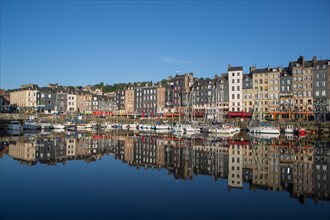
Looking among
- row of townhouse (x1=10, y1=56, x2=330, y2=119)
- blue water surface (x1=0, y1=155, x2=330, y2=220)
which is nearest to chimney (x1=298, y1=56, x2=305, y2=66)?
row of townhouse (x1=10, y1=56, x2=330, y2=119)

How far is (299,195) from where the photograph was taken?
14.7 metres

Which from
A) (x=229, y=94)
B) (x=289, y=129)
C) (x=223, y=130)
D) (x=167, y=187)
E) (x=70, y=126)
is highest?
(x=229, y=94)

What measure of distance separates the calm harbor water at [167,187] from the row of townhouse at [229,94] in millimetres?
47881

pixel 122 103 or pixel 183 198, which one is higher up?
pixel 122 103

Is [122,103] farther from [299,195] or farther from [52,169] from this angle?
[299,195]

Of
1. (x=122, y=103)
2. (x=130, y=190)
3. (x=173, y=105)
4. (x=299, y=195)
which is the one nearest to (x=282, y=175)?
(x=299, y=195)

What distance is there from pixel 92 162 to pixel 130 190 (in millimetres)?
10780

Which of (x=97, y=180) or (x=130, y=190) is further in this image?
(x=97, y=180)

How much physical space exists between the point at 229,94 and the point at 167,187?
7425 cm

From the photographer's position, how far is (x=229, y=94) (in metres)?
87.8

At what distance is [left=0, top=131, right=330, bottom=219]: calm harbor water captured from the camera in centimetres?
1212

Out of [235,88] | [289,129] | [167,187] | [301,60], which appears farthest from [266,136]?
[167,187]

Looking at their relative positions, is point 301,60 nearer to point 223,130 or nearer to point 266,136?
point 223,130

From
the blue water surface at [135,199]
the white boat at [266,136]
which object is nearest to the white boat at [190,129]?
the white boat at [266,136]
